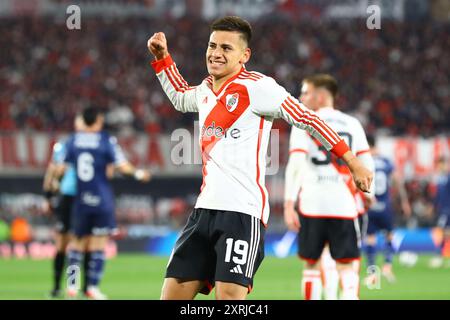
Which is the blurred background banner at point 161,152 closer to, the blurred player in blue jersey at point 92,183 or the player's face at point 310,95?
the blurred player in blue jersey at point 92,183

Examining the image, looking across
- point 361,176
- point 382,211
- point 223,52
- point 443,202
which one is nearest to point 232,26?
point 223,52

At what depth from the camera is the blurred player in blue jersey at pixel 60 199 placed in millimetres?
11133

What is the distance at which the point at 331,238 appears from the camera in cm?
835

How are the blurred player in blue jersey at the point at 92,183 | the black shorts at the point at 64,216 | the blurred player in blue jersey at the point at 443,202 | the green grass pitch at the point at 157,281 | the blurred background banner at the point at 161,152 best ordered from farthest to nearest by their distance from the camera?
the blurred background banner at the point at 161,152 → the blurred player in blue jersey at the point at 443,202 → the black shorts at the point at 64,216 → the green grass pitch at the point at 157,281 → the blurred player in blue jersey at the point at 92,183

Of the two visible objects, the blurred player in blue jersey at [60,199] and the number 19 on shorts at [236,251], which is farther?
the blurred player in blue jersey at [60,199]

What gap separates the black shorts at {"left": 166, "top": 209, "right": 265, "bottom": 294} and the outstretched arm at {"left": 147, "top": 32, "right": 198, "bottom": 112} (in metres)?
0.66

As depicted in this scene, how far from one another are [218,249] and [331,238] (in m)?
3.22

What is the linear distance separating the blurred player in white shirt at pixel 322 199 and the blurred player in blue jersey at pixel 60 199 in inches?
133

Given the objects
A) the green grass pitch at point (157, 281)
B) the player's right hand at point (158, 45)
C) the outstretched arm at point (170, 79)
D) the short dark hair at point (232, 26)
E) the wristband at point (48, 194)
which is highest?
the short dark hair at point (232, 26)

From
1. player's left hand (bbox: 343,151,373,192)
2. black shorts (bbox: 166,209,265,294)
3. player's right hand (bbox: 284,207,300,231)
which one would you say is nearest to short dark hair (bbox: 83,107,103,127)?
player's right hand (bbox: 284,207,300,231)

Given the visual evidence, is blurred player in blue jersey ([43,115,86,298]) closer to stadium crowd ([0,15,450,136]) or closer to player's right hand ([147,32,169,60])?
player's right hand ([147,32,169,60])

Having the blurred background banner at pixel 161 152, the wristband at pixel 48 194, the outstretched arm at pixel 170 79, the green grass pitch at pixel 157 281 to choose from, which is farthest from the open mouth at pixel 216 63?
the blurred background banner at pixel 161 152

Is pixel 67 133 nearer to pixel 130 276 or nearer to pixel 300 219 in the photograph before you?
pixel 130 276

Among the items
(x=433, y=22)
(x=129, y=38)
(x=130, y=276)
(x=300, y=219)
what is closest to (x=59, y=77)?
(x=129, y=38)
